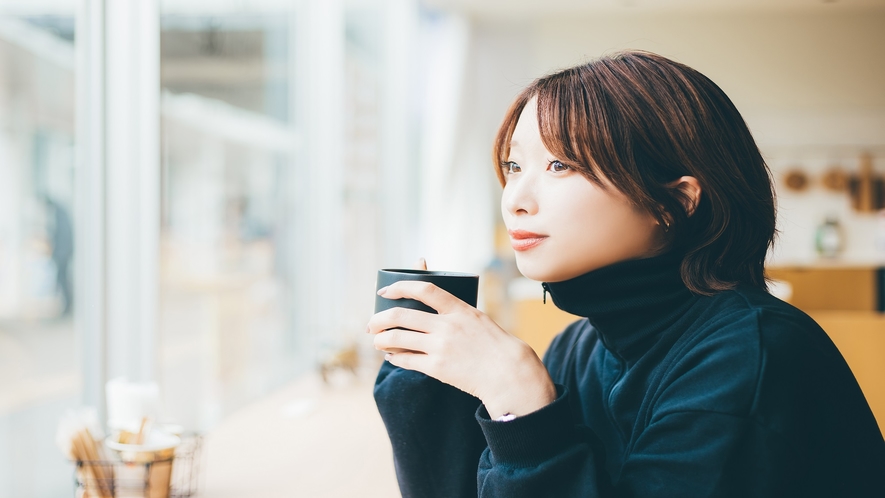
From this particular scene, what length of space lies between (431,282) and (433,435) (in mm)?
212

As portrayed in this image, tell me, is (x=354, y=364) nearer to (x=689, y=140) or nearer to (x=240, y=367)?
(x=240, y=367)

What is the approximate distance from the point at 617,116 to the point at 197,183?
1176 mm

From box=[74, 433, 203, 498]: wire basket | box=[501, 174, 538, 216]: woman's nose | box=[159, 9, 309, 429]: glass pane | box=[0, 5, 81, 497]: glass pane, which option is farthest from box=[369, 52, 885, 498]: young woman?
box=[159, 9, 309, 429]: glass pane

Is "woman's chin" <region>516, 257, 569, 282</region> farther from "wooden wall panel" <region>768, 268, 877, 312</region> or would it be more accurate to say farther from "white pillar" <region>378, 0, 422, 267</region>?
"wooden wall panel" <region>768, 268, 877, 312</region>

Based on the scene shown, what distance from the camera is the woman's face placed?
649 millimetres

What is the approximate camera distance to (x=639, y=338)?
67cm

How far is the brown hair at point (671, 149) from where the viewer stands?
64 cm

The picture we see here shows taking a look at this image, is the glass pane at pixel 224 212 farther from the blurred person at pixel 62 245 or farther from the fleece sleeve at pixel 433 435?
the fleece sleeve at pixel 433 435

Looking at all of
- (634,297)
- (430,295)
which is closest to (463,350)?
(430,295)

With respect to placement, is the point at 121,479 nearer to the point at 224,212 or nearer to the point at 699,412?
the point at 699,412

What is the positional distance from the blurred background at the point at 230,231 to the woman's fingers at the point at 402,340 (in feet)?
1.09

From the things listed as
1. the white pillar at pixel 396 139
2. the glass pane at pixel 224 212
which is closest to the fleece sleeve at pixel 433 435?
the glass pane at pixel 224 212

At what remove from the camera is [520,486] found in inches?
21.4

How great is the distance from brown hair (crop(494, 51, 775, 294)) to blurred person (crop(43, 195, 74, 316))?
74 cm
